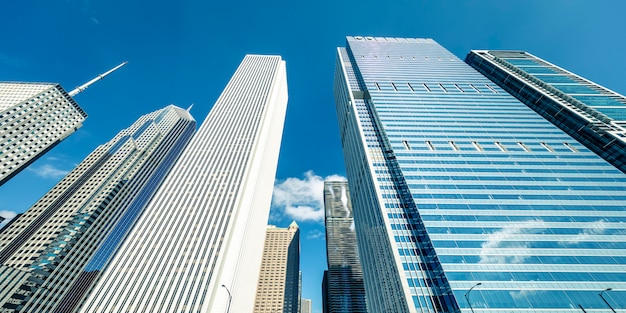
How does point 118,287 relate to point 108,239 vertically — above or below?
below

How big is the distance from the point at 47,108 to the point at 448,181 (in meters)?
154

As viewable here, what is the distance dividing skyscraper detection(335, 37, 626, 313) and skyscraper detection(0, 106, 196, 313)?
123655 mm

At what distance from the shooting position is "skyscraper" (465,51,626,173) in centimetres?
7925

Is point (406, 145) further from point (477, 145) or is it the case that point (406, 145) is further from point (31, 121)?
point (31, 121)

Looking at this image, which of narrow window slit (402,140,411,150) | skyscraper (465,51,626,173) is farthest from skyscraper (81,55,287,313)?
skyscraper (465,51,626,173)

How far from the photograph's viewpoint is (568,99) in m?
95.0

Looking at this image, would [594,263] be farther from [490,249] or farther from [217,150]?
[217,150]

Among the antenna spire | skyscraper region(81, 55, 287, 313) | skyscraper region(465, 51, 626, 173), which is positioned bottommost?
skyscraper region(81, 55, 287, 313)

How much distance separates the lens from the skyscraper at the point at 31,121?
307ft

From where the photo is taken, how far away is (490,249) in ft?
183

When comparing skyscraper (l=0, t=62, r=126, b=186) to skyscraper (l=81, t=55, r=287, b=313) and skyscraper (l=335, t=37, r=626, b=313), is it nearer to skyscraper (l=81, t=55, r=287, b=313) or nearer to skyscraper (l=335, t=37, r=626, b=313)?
skyscraper (l=81, t=55, r=287, b=313)

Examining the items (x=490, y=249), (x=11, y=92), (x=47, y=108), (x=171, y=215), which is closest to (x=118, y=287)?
(x=171, y=215)

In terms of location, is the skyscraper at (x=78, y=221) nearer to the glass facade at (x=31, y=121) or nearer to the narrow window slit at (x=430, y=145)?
the glass facade at (x=31, y=121)

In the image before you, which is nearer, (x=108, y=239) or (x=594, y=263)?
(x=594, y=263)
